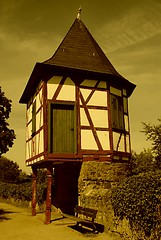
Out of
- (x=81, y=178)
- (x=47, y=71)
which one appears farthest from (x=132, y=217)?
(x=47, y=71)

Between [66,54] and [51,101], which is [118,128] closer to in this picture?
[51,101]

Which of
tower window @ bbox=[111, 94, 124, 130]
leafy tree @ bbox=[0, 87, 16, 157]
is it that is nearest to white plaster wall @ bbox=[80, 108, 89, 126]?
tower window @ bbox=[111, 94, 124, 130]

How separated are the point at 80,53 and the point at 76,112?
3279 millimetres

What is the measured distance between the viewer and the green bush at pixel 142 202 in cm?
713

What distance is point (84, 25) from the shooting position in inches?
605

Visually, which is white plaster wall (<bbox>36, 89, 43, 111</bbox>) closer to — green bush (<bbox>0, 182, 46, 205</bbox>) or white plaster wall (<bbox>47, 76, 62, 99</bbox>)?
white plaster wall (<bbox>47, 76, 62, 99</bbox>)

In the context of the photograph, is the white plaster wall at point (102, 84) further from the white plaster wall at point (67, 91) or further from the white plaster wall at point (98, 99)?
the white plaster wall at point (67, 91)

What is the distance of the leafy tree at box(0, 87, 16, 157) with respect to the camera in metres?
27.9

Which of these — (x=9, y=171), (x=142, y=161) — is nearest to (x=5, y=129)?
(x=9, y=171)

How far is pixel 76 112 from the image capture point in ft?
39.7

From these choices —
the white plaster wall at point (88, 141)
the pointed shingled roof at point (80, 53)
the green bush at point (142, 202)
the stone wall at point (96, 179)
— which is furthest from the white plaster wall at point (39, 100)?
the green bush at point (142, 202)

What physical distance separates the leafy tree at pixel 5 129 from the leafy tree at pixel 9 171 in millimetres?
3842

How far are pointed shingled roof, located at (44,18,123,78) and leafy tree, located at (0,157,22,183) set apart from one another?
2086 centimetres

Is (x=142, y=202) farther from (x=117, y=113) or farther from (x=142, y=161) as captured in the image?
(x=142, y=161)
